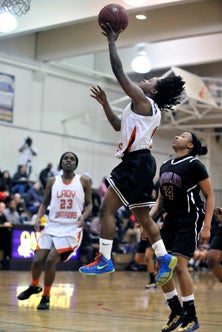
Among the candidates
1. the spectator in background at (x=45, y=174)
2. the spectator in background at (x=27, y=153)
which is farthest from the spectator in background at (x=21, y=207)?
the spectator in background at (x=27, y=153)

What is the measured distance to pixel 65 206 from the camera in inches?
327

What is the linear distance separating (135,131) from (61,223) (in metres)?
2.36

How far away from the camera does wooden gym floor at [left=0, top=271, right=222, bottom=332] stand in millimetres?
6359

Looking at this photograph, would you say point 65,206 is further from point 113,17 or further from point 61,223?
point 113,17

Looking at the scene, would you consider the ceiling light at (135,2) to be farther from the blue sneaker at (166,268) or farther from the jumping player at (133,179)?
the blue sneaker at (166,268)

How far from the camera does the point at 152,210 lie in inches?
268

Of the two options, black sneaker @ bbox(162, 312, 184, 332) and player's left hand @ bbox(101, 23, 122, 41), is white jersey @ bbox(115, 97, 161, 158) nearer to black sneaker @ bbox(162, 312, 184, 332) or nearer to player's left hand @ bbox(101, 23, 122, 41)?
player's left hand @ bbox(101, 23, 122, 41)

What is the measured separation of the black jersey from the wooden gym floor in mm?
1156

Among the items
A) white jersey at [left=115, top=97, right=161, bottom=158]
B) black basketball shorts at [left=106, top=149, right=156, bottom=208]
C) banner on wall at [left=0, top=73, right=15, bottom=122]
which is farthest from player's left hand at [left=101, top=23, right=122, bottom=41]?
banner on wall at [left=0, top=73, right=15, bottom=122]

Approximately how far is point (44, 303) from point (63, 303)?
85cm

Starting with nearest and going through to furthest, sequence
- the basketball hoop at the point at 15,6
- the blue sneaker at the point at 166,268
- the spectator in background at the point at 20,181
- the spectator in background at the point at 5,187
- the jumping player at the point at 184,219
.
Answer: the blue sneaker at the point at 166,268
the jumping player at the point at 184,219
the basketball hoop at the point at 15,6
the spectator in background at the point at 5,187
the spectator in background at the point at 20,181

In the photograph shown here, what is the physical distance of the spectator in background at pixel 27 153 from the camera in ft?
71.9

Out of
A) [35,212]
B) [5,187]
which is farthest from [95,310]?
[35,212]

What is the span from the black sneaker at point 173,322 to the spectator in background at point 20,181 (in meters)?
14.2
